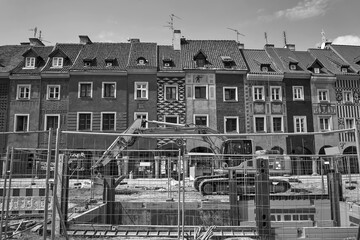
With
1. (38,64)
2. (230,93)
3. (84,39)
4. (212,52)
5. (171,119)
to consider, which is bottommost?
(171,119)

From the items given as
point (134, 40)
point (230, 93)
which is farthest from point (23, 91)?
point (230, 93)

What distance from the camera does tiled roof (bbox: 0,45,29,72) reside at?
32312 millimetres

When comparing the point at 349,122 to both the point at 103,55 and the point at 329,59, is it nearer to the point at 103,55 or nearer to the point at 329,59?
the point at 329,59

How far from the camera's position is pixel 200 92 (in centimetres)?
3200

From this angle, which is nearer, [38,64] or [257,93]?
[257,93]

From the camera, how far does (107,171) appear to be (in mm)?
14156

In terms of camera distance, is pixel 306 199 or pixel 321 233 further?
pixel 306 199

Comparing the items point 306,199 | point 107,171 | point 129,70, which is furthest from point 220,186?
point 129,70

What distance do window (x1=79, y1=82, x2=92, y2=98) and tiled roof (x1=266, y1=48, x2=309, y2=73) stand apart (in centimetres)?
A: 1843

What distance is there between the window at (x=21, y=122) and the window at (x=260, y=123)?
68.8 feet

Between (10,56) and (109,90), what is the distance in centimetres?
1116

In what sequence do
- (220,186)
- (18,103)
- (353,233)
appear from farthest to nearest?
(18,103), (220,186), (353,233)

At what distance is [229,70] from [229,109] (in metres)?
3.72

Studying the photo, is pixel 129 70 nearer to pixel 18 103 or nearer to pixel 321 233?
pixel 18 103
